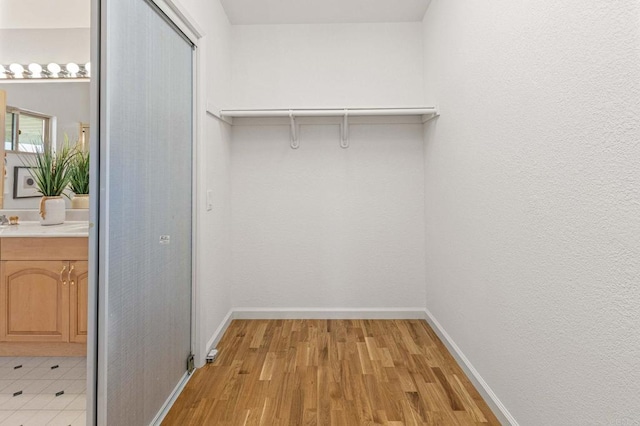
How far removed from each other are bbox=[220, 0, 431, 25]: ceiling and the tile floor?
279cm

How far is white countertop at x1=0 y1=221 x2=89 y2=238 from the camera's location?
7.23 feet

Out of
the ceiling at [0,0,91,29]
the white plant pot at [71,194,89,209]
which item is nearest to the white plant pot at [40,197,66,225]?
the white plant pot at [71,194,89,209]

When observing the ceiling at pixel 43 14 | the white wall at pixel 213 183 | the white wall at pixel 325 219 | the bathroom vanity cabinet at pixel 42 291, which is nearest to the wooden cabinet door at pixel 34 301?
the bathroom vanity cabinet at pixel 42 291

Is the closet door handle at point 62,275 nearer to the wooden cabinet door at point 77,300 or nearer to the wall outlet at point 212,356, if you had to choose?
the wooden cabinet door at point 77,300

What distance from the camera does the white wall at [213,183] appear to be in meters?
2.29

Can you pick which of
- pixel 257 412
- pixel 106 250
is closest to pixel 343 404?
pixel 257 412

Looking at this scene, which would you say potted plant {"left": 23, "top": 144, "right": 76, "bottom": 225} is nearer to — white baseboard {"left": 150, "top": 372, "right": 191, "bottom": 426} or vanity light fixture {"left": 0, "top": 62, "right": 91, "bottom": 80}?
vanity light fixture {"left": 0, "top": 62, "right": 91, "bottom": 80}

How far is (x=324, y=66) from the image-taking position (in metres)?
3.15

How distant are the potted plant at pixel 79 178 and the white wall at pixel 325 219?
1.10 metres

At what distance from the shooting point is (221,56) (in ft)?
9.18

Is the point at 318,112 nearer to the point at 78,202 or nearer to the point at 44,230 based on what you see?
the point at 78,202

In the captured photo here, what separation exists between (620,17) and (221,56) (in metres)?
2.50

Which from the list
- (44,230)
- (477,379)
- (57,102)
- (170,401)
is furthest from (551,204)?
(57,102)

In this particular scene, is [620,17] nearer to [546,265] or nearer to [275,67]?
[546,265]
